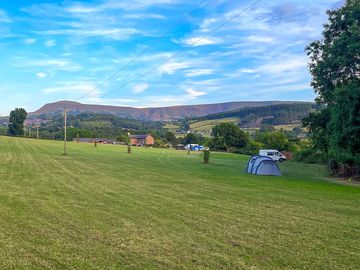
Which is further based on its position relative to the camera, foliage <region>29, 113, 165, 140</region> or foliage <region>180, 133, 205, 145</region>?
foliage <region>29, 113, 165, 140</region>

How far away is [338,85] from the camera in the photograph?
32031mm

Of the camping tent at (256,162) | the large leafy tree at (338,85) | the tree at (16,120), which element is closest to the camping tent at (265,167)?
the camping tent at (256,162)

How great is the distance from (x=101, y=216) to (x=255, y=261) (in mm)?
5450

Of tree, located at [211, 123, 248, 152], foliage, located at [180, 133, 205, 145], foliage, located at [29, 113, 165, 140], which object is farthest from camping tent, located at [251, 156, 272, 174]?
foliage, located at [29, 113, 165, 140]

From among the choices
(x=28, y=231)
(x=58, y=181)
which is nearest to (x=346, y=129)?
(x=58, y=181)

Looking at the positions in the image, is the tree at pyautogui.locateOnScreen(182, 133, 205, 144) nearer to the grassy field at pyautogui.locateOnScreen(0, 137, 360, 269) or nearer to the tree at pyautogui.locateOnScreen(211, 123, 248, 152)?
the tree at pyautogui.locateOnScreen(211, 123, 248, 152)

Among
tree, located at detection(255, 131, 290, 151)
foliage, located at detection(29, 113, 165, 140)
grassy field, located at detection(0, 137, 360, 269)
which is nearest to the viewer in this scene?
grassy field, located at detection(0, 137, 360, 269)

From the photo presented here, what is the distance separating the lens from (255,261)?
7848 millimetres

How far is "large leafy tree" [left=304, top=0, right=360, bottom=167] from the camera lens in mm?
27172

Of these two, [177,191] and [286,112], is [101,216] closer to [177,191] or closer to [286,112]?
[177,191]

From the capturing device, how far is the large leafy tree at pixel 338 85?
89.1ft

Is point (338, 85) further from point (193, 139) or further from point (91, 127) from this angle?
point (91, 127)

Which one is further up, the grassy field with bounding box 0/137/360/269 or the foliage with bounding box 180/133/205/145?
the foliage with bounding box 180/133/205/145

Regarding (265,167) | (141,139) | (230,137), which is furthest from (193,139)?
(265,167)
